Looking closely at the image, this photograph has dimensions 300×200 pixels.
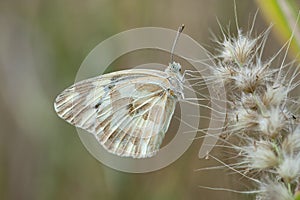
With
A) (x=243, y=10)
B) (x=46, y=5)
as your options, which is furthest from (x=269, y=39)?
(x=46, y=5)

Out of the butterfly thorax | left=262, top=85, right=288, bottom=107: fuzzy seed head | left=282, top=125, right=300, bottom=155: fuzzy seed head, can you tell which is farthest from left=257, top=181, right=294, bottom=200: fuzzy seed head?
the butterfly thorax

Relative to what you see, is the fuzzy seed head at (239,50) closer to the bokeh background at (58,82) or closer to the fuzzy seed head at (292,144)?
the fuzzy seed head at (292,144)

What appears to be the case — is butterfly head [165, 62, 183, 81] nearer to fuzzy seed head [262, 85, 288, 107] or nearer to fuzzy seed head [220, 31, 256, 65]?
fuzzy seed head [220, 31, 256, 65]

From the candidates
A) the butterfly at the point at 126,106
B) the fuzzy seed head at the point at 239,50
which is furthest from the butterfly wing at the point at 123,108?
the fuzzy seed head at the point at 239,50

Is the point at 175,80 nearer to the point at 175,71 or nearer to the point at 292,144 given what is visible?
the point at 175,71

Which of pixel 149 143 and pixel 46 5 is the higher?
pixel 46 5

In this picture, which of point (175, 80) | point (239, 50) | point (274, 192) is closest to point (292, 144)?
point (274, 192)

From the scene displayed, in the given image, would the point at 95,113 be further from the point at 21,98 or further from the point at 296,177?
the point at 296,177
